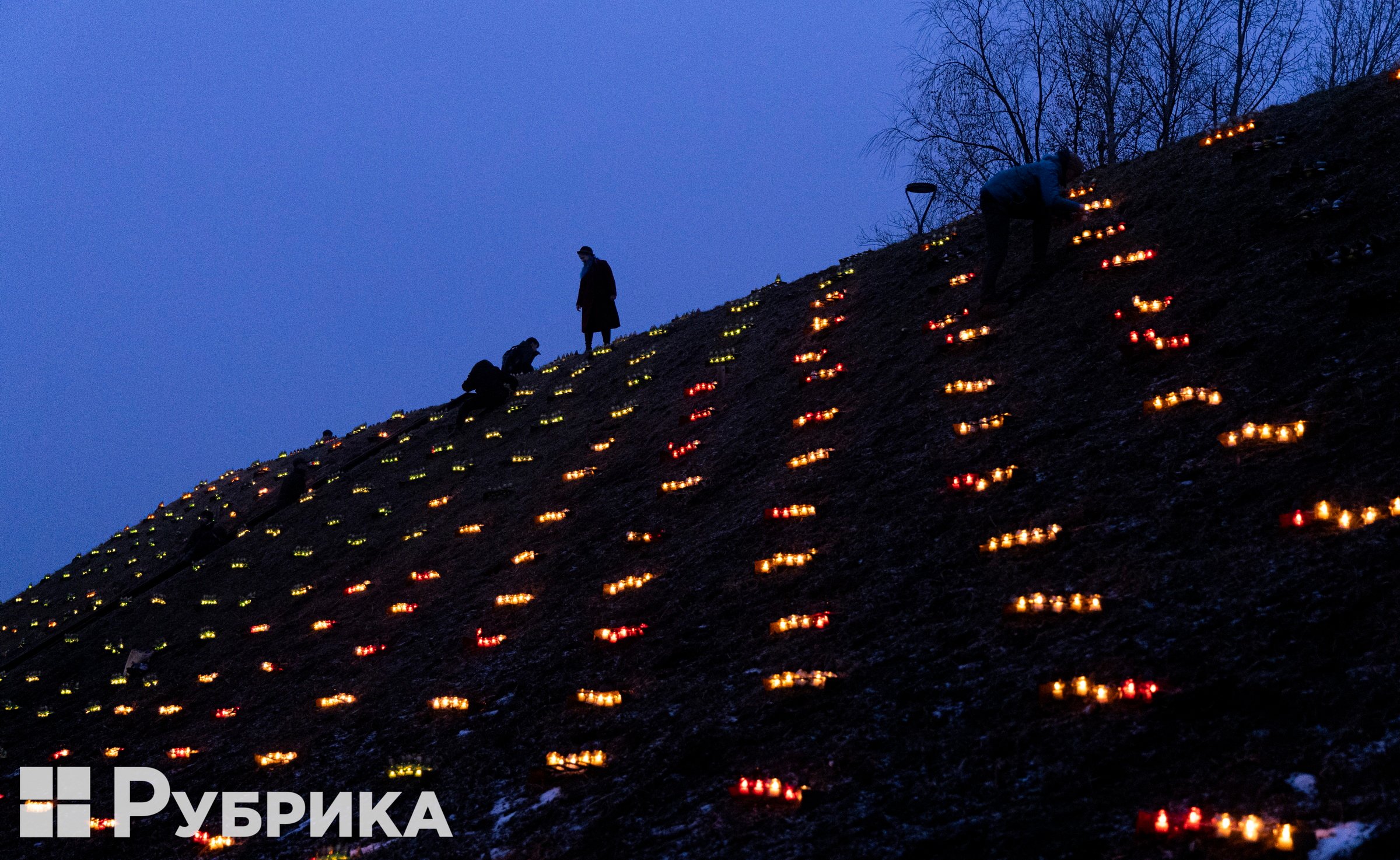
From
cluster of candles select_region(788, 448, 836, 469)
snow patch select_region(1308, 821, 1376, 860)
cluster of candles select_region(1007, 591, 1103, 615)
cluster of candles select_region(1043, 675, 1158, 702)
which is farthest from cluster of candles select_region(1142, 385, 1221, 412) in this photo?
snow patch select_region(1308, 821, 1376, 860)

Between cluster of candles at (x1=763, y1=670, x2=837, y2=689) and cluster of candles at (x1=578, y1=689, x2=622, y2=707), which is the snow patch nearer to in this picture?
cluster of candles at (x1=763, y1=670, x2=837, y2=689)

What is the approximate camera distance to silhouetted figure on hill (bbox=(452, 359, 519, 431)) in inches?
1072

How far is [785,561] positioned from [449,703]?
14.0ft

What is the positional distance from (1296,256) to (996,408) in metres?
4.37

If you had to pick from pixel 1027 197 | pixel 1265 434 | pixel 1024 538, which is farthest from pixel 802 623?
pixel 1027 197

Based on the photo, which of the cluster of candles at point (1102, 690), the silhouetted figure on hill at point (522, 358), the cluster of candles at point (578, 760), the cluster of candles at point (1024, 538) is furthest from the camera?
the silhouetted figure on hill at point (522, 358)

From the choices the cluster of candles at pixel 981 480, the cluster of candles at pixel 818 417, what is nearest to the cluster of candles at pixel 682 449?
the cluster of candles at pixel 818 417

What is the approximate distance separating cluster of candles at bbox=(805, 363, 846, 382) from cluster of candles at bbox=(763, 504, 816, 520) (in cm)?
495

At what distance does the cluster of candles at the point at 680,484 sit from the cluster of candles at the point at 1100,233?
7.83 metres

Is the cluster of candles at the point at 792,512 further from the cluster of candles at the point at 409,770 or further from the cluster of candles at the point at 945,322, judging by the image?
the cluster of candles at the point at 945,322

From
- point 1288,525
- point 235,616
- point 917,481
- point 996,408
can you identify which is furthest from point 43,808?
point 1288,525

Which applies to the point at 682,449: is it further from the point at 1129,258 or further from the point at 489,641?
the point at 1129,258

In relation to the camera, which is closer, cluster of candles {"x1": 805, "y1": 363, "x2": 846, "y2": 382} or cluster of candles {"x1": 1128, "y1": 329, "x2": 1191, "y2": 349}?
cluster of candles {"x1": 1128, "y1": 329, "x2": 1191, "y2": 349}

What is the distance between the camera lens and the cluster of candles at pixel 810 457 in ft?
48.3
